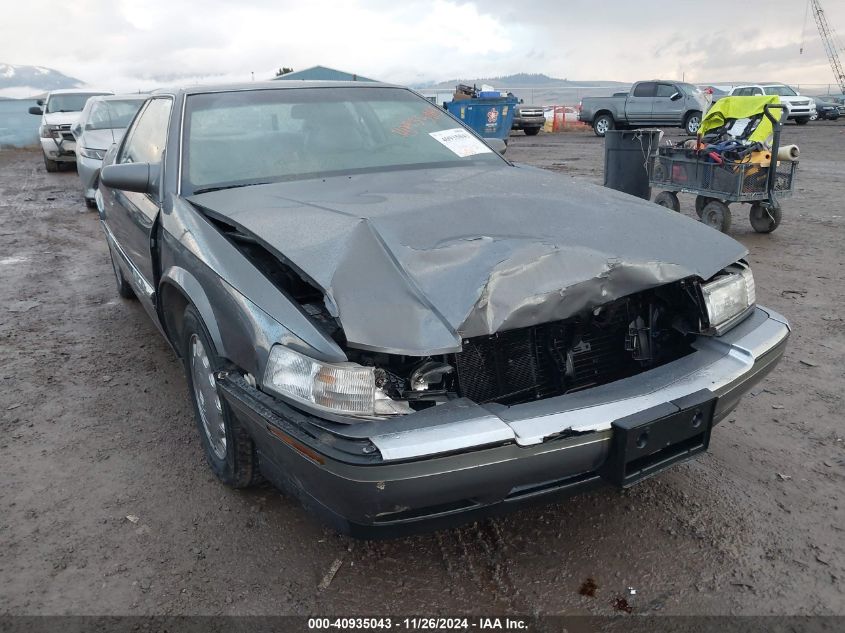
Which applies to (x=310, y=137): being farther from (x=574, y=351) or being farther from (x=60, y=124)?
(x=60, y=124)

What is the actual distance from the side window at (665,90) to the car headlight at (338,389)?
23.0 meters

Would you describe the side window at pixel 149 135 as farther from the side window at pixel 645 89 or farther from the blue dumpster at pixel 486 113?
the side window at pixel 645 89

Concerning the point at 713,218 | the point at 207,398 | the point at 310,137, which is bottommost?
the point at 713,218

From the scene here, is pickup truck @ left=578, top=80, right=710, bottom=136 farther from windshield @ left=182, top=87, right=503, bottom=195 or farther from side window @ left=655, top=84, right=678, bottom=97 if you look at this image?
windshield @ left=182, top=87, right=503, bottom=195

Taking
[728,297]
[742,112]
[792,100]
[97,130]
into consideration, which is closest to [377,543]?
[728,297]

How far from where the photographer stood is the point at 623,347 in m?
2.73

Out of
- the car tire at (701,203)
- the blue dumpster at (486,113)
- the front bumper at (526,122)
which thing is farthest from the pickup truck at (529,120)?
the car tire at (701,203)

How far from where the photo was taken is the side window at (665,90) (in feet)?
72.8

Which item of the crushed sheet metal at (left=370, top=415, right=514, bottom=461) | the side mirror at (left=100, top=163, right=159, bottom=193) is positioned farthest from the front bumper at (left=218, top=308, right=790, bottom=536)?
the side mirror at (left=100, top=163, right=159, bottom=193)

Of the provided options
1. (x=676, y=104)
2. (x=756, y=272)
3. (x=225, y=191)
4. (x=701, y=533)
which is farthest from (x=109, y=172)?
(x=676, y=104)

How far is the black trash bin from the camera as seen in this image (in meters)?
8.03

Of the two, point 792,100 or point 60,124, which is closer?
point 60,124

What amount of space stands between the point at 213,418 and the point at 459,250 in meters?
1.31

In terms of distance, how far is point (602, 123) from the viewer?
2389cm
